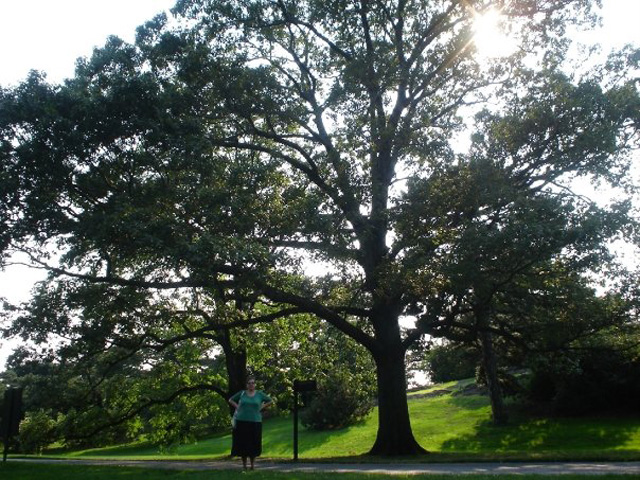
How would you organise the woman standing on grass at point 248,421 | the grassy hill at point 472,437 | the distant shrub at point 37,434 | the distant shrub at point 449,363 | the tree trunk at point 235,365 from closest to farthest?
1. the woman standing on grass at point 248,421
2. the grassy hill at point 472,437
3. the distant shrub at point 37,434
4. the tree trunk at point 235,365
5. the distant shrub at point 449,363

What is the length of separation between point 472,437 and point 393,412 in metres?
8.19

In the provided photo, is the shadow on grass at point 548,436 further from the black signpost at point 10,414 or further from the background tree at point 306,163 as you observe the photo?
the black signpost at point 10,414

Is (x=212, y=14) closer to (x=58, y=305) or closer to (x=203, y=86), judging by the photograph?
(x=203, y=86)

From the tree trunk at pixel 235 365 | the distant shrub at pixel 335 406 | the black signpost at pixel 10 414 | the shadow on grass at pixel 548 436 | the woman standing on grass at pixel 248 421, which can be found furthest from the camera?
the distant shrub at pixel 335 406

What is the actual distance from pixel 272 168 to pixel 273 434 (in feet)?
77.7

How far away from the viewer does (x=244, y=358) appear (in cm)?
2402

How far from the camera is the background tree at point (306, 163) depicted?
41.8 feet

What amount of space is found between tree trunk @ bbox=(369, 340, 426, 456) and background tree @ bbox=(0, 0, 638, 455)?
6 cm

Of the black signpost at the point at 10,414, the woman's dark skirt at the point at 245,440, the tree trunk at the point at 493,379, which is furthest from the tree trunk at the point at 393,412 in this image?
the black signpost at the point at 10,414

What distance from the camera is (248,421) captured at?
39.1 ft

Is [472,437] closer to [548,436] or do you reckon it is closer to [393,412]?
[548,436]

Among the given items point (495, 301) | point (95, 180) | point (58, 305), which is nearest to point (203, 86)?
point (95, 180)

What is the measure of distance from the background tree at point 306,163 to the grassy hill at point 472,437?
435 cm

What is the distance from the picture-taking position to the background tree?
41.8 feet
